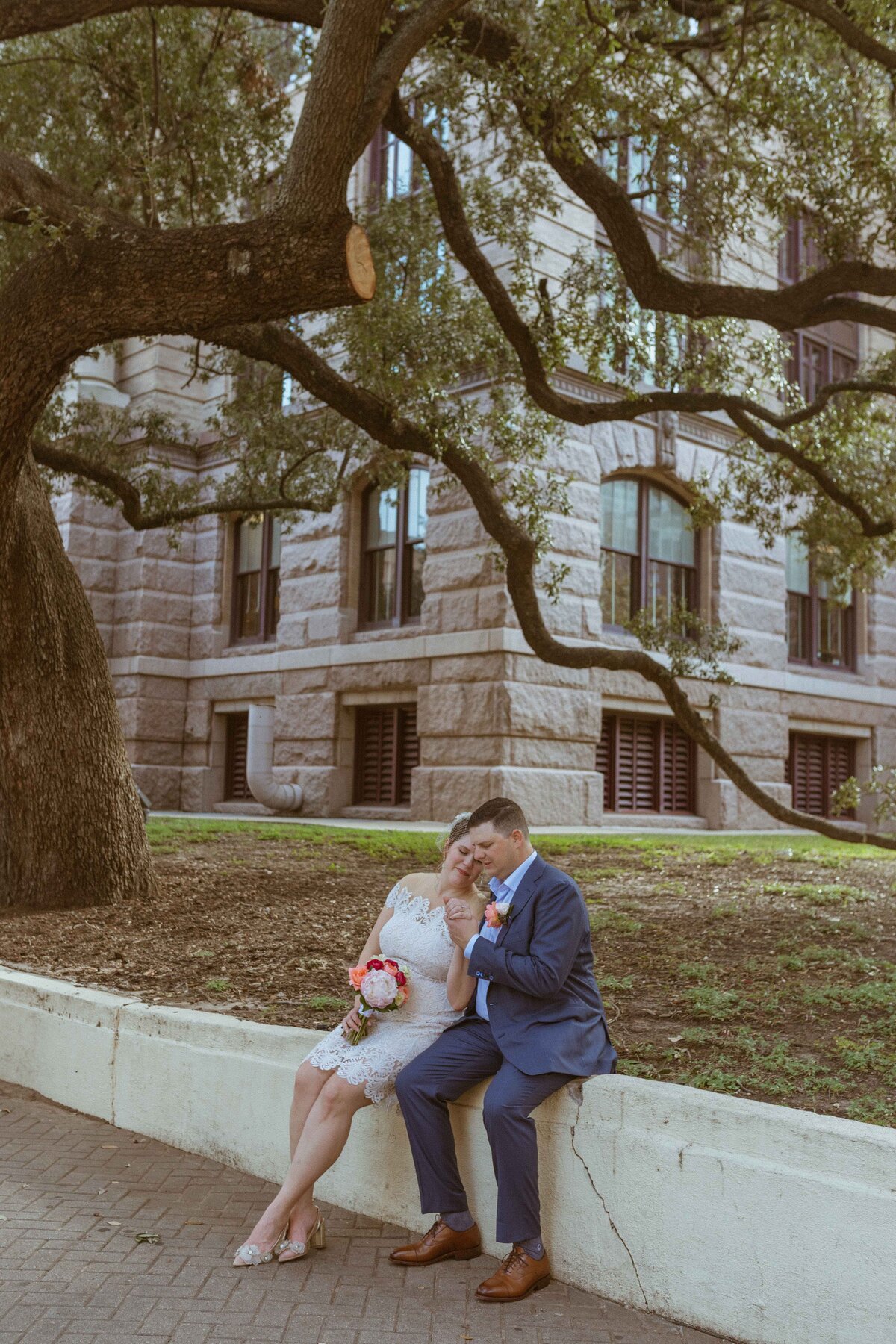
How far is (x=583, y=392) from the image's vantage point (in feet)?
57.3

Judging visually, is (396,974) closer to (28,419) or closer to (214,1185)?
(214,1185)

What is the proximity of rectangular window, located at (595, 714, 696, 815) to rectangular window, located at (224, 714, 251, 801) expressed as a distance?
6741 millimetres

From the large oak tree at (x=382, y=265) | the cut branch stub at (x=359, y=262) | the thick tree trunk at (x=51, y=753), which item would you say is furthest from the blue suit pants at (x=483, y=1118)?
the thick tree trunk at (x=51, y=753)

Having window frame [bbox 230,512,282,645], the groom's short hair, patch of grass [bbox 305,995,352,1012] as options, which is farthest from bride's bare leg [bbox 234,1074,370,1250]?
window frame [bbox 230,512,282,645]

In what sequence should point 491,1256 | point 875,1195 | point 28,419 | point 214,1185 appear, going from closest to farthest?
1. point 875,1195
2. point 491,1256
3. point 214,1185
4. point 28,419

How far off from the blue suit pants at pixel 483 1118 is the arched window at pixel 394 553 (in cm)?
1368

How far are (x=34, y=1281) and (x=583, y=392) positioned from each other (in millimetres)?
15158

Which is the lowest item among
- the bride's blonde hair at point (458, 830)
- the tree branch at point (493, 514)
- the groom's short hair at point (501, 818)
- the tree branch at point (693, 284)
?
the bride's blonde hair at point (458, 830)

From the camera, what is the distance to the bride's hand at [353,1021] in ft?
14.7

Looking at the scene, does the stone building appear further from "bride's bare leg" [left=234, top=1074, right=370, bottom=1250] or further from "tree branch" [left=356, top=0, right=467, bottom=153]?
"bride's bare leg" [left=234, top=1074, right=370, bottom=1250]

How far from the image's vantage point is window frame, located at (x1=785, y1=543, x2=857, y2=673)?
70.0 feet

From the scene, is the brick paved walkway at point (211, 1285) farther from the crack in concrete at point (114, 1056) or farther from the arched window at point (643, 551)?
the arched window at point (643, 551)

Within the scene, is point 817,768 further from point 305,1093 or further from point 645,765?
point 305,1093

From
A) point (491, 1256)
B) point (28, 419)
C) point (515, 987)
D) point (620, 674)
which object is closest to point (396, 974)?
point (515, 987)
